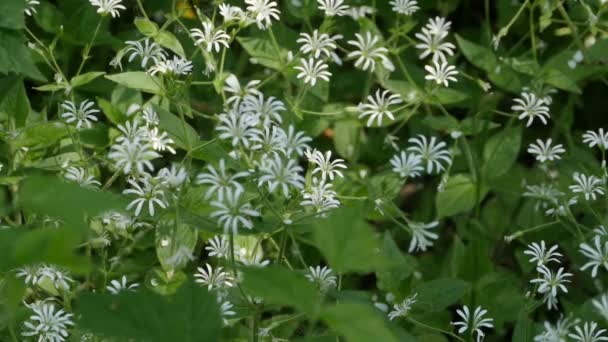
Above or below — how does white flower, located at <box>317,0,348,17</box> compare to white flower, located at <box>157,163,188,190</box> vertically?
above

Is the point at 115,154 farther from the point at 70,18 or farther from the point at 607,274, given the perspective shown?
the point at 607,274

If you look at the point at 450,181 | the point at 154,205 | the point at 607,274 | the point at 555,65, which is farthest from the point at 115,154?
the point at 607,274

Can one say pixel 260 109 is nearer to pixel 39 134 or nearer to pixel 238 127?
pixel 238 127

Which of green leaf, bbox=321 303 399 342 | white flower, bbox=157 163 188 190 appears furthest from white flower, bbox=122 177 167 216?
green leaf, bbox=321 303 399 342

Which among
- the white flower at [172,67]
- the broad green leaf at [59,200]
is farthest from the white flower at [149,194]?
the broad green leaf at [59,200]

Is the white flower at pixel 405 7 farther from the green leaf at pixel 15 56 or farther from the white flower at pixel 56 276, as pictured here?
the white flower at pixel 56 276

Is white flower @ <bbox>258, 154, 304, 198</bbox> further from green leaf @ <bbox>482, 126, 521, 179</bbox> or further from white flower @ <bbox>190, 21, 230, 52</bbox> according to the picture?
green leaf @ <bbox>482, 126, 521, 179</bbox>

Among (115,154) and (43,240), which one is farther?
(115,154)
